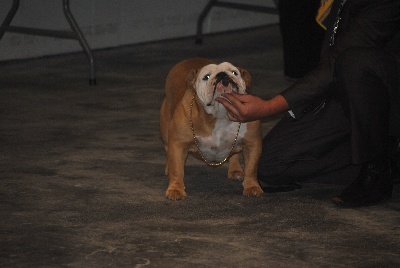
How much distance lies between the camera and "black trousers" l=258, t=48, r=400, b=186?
413 centimetres

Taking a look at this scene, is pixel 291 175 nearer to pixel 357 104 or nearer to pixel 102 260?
pixel 357 104

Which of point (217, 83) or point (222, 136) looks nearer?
point (217, 83)

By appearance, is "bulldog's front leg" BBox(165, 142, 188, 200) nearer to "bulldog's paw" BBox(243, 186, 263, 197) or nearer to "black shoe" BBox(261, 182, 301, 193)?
"bulldog's paw" BBox(243, 186, 263, 197)

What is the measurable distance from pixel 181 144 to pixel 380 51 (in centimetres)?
90

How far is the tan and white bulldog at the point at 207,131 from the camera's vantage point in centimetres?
418

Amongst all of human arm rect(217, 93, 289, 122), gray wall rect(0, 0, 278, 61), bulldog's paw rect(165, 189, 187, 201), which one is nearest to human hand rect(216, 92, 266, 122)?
human arm rect(217, 93, 289, 122)

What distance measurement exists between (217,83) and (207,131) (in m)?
0.27

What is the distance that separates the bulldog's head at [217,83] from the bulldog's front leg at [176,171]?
0.21 meters

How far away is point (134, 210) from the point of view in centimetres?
410

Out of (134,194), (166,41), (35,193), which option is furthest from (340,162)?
(166,41)

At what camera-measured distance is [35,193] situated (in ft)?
14.3

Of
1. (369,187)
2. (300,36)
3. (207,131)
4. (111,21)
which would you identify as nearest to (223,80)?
(207,131)

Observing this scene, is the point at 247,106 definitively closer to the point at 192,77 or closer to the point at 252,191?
the point at 192,77

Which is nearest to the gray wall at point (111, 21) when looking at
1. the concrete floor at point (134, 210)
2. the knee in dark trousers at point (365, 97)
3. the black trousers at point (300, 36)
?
the concrete floor at point (134, 210)
